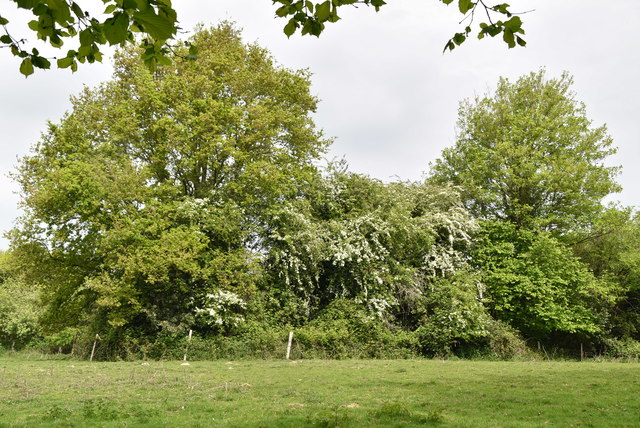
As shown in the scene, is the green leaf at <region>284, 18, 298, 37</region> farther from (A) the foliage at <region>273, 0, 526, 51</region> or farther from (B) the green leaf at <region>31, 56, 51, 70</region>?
(B) the green leaf at <region>31, 56, 51, 70</region>

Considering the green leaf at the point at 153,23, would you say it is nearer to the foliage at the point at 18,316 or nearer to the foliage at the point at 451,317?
the foliage at the point at 451,317

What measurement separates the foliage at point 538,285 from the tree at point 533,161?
80.0 inches

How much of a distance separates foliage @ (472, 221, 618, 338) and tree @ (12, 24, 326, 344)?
12.9 metres

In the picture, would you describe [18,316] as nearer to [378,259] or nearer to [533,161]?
[378,259]

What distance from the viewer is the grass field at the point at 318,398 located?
23.8ft

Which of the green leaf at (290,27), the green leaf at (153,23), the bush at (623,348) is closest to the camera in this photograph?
the green leaf at (153,23)

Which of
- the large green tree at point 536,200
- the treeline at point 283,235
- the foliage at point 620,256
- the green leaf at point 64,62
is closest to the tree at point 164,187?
the treeline at point 283,235

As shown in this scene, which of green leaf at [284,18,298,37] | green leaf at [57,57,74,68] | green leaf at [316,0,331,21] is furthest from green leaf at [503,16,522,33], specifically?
green leaf at [57,57,74,68]

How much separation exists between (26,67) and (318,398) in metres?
8.45

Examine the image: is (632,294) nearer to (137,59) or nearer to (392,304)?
(392,304)

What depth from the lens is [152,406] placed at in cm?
837

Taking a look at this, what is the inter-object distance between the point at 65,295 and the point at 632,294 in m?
34.0

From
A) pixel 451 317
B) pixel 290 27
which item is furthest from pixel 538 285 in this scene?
pixel 290 27

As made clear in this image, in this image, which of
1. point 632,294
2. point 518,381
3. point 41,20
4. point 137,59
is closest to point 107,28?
point 41,20
